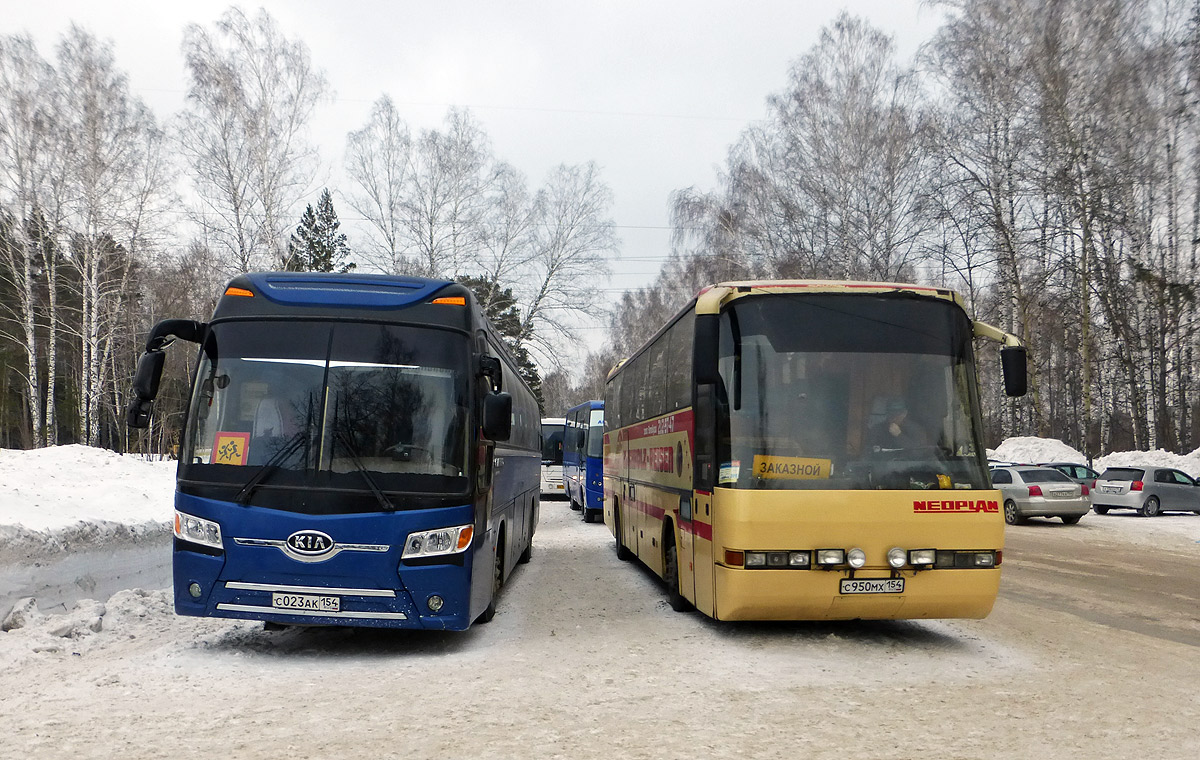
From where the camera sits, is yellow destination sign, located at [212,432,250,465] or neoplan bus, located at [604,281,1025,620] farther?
neoplan bus, located at [604,281,1025,620]

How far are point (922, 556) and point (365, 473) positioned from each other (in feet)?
14.5

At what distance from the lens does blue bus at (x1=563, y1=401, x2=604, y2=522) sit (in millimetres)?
24172

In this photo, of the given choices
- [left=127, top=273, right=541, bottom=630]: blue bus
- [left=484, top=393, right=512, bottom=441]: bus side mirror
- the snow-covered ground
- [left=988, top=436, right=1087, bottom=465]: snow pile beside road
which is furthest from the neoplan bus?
[left=988, top=436, right=1087, bottom=465]: snow pile beside road

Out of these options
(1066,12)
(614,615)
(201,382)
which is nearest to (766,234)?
(1066,12)

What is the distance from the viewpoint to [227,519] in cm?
727

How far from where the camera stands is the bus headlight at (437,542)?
7.30 meters

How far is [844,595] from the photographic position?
25.2 feet

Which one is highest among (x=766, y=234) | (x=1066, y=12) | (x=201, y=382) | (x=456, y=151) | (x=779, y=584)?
(x=1066, y=12)

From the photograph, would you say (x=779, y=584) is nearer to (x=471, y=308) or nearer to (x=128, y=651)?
(x=471, y=308)

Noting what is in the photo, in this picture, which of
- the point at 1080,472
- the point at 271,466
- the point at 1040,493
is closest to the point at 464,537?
the point at 271,466

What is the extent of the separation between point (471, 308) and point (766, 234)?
29.0m

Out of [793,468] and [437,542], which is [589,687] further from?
[793,468]

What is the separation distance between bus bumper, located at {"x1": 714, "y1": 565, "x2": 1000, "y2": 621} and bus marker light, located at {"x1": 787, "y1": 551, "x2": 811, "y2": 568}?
0.06 metres

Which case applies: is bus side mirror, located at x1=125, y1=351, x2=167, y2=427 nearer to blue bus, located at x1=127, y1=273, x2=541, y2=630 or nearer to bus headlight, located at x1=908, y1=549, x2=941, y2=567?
blue bus, located at x1=127, y1=273, x2=541, y2=630
